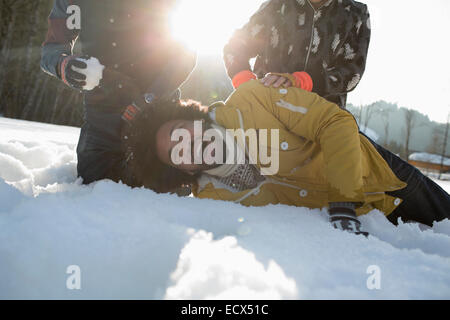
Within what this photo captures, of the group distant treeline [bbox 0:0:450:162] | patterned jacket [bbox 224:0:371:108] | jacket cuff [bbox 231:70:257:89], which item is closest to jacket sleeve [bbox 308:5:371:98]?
patterned jacket [bbox 224:0:371:108]

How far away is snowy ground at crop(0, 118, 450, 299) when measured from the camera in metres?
0.59

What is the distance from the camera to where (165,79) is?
70.8 inches

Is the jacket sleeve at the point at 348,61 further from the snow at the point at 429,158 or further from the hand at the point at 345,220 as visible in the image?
the snow at the point at 429,158

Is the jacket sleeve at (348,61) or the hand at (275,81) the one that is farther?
the jacket sleeve at (348,61)

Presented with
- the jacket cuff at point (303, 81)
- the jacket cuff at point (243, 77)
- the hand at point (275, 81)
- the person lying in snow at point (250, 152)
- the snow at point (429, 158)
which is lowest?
the person lying in snow at point (250, 152)

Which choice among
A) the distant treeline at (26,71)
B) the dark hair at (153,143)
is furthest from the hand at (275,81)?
the distant treeline at (26,71)

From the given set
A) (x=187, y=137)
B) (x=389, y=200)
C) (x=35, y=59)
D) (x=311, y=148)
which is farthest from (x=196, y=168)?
(x=35, y=59)

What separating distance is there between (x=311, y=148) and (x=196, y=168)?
1.80 feet

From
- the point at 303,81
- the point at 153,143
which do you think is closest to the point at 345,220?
the point at 303,81

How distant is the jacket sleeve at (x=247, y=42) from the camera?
1972 millimetres

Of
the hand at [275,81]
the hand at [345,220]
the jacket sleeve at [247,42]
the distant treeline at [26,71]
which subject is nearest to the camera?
the hand at [345,220]

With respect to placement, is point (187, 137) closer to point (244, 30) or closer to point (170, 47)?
point (170, 47)

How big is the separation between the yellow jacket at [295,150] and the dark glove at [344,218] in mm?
118

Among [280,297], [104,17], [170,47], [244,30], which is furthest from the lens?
[244,30]
